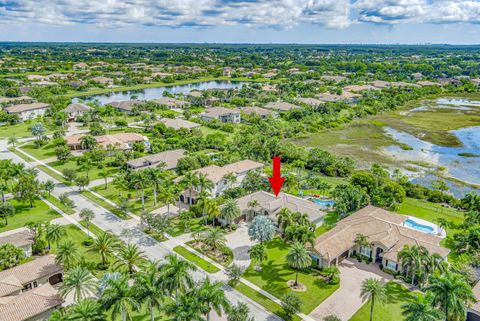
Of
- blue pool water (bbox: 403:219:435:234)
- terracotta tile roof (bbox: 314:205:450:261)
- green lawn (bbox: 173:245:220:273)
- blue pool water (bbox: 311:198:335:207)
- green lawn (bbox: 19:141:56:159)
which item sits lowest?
green lawn (bbox: 173:245:220:273)

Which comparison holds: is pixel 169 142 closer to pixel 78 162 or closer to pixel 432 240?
pixel 78 162

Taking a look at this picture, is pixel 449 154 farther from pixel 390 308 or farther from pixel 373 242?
pixel 390 308

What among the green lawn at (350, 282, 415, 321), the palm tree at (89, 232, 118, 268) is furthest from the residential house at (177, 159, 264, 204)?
the green lawn at (350, 282, 415, 321)

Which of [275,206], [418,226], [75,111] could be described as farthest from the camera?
[75,111]

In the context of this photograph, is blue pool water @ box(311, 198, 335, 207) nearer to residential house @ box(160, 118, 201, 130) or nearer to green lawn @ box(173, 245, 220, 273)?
green lawn @ box(173, 245, 220, 273)

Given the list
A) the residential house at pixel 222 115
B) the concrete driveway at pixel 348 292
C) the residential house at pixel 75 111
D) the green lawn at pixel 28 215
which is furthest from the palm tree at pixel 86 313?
the residential house at pixel 75 111

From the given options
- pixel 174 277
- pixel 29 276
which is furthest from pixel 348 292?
pixel 29 276
